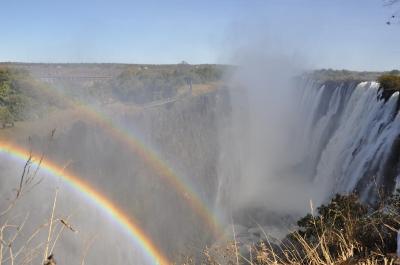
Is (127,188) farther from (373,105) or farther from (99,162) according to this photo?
(373,105)

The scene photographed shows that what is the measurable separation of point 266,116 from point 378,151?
3353cm

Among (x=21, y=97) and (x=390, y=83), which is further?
(x=21, y=97)

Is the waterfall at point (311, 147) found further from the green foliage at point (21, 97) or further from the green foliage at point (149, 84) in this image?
the green foliage at point (21, 97)

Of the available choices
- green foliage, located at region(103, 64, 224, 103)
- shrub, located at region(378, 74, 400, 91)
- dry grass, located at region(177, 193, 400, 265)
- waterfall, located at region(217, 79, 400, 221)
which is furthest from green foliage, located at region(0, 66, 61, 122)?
dry grass, located at region(177, 193, 400, 265)

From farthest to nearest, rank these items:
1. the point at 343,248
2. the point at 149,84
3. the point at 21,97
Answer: the point at 149,84 → the point at 21,97 → the point at 343,248

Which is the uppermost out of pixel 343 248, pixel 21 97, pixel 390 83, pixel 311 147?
pixel 390 83

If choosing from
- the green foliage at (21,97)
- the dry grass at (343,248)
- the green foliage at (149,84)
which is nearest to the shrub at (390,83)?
the dry grass at (343,248)

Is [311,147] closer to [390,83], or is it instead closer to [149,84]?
[390,83]

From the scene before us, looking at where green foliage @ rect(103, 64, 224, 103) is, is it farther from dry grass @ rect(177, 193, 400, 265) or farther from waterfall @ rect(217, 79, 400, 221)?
dry grass @ rect(177, 193, 400, 265)

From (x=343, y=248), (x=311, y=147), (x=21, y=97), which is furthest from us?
(x=21, y=97)

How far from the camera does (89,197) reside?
32656 mm

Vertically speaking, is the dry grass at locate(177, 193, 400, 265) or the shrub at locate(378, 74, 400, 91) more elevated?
the shrub at locate(378, 74, 400, 91)

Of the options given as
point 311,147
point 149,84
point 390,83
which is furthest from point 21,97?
point 390,83

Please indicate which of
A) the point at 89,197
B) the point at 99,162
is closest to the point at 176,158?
the point at 99,162
